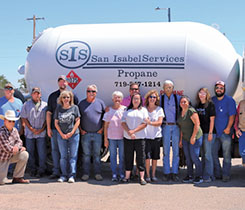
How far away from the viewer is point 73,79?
6.42 meters

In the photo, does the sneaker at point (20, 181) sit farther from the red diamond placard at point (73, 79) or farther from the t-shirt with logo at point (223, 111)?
the t-shirt with logo at point (223, 111)

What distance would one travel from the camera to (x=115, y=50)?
6285mm

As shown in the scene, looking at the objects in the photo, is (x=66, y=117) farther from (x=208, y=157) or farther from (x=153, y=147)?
(x=208, y=157)

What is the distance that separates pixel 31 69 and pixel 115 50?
1.82 meters

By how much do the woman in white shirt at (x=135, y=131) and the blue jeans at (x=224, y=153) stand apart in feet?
4.63

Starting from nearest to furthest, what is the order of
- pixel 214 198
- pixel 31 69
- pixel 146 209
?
pixel 146 209
pixel 214 198
pixel 31 69

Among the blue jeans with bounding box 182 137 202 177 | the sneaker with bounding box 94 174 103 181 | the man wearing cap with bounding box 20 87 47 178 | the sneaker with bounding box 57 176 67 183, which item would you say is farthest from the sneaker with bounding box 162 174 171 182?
the man wearing cap with bounding box 20 87 47 178

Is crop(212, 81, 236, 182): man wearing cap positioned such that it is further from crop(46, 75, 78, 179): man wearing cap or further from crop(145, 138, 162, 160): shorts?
crop(46, 75, 78, 179): man wearing cap

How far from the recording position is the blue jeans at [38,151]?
20.6ft

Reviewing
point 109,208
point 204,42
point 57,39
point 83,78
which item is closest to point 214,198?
point 109,208

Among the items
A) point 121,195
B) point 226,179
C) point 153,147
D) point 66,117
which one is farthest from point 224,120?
point 66,117

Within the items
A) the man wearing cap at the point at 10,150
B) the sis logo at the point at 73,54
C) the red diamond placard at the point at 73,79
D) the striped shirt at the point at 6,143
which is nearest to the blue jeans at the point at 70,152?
the man wearing cap at the point at 10,150

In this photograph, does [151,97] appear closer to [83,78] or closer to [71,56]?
[83,78]

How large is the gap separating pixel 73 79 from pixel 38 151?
158 centimetres
